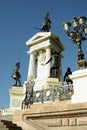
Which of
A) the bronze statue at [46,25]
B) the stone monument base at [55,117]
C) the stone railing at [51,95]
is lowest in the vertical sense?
the stone monument base at [55,117]

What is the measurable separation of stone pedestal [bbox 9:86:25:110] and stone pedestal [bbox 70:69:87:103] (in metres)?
15.4

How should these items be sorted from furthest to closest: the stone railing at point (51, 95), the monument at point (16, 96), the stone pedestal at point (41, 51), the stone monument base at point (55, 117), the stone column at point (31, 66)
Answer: the stone column at point (31, 66)
the stone pedestal at point (41, 51)
the monument at point (16, 96)
the stone railing at point (51, 95)
the stone monument base at point (55, 117)

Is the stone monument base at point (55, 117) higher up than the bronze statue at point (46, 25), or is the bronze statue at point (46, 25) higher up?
the bronze statue at point (46, 25)

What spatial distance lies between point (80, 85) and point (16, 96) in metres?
16.2

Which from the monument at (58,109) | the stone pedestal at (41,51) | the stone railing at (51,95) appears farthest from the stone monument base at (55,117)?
the stone pedestal at (41,51)

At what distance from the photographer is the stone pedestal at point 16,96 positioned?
81.5 feet

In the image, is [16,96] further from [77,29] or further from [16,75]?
[77,29]

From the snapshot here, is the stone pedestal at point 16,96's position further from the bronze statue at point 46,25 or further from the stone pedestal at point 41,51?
the bronze statue at point 46,25

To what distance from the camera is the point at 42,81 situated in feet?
79.7

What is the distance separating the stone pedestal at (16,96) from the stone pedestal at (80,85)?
15408mm

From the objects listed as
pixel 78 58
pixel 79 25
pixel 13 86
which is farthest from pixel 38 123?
pixel 13 86

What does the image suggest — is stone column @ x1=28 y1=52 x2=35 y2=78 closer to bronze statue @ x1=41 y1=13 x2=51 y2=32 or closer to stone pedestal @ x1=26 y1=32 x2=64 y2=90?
stone pedestal @ x1=26 y1=32 x2=64 y2=90

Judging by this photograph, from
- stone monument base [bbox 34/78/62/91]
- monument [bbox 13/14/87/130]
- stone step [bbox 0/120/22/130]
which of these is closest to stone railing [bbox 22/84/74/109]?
monument [bbox 13/14/87/130]

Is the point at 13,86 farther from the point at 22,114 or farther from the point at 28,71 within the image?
the point at 22,114
